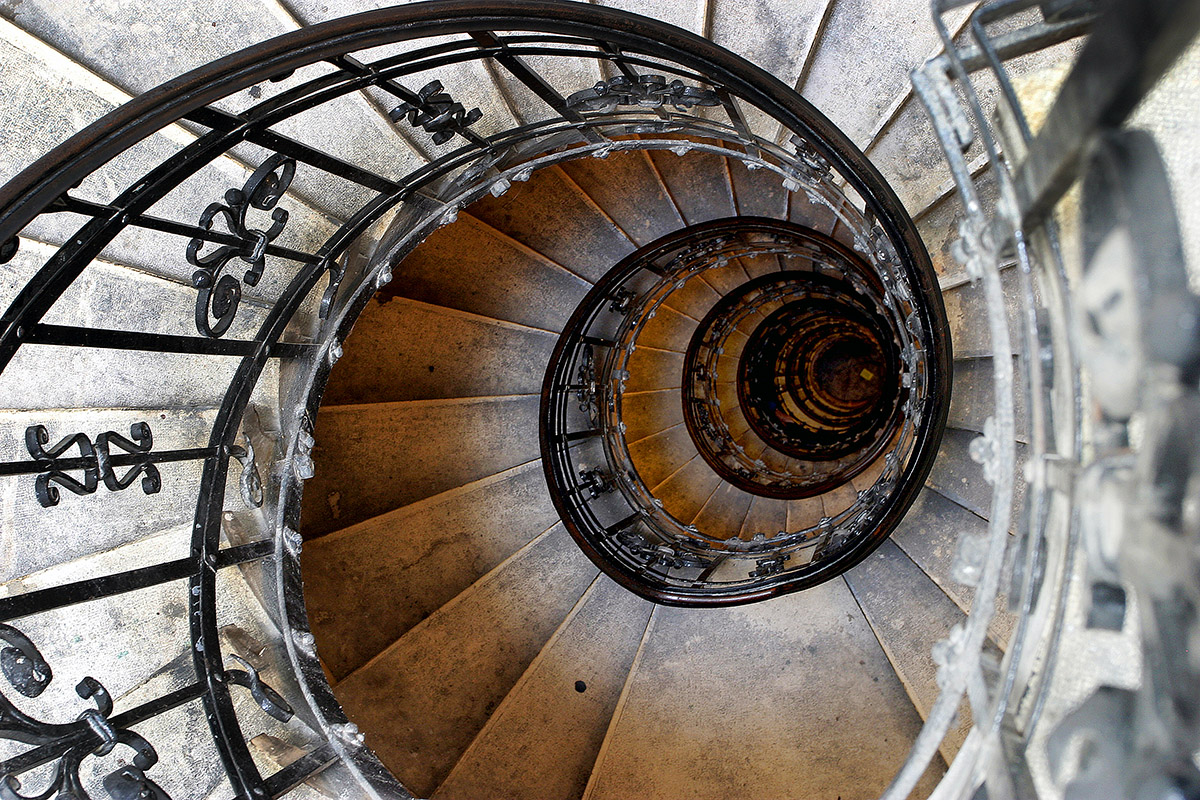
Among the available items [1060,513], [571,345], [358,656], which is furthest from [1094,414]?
[571,345]

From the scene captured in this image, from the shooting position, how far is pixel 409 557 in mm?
5055

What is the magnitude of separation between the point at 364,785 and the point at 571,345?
143 inches

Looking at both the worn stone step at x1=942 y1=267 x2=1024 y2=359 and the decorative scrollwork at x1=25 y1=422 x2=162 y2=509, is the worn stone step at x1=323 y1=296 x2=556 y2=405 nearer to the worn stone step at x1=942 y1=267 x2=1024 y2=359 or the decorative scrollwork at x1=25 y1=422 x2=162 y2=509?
the decorative scrollwork at x1=25 y1=422 x2=162 y2=509

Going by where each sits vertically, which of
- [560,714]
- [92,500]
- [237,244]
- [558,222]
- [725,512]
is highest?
[558,222]

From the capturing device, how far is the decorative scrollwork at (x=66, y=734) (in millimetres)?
2182

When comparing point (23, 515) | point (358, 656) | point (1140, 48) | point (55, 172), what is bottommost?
point (358, 656)

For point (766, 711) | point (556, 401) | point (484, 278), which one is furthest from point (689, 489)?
point (484, 278)

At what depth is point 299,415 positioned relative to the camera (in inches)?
134

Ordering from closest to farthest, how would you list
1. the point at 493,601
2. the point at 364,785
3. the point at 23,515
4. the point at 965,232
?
the point at 965,232, the point at 23,515, the point at 364,785, the point at 493,601

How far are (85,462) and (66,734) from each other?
86 cm

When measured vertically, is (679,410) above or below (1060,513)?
above

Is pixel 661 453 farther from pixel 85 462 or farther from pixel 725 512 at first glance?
pixel 85 462

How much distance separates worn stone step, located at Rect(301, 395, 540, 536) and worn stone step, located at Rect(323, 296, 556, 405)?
0.48 feet

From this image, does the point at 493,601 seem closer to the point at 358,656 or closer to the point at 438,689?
the point at 438,689
